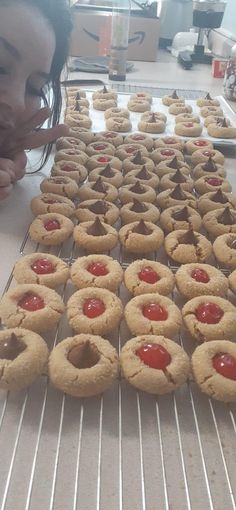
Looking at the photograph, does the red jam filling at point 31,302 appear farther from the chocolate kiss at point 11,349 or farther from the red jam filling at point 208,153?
the red jam filling at point 208,153

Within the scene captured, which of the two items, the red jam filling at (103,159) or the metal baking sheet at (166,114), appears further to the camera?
the metal baking sheet at (166,114)

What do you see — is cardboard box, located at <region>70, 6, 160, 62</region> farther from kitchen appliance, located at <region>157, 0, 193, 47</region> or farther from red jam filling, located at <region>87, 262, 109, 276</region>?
red jam filling, located at <region>87, 262, 109, 276</region>

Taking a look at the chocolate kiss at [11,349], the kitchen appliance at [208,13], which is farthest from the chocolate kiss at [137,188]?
the kitchen appliance at [208,13]

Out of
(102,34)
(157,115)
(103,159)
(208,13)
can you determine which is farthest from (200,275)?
(208,13)

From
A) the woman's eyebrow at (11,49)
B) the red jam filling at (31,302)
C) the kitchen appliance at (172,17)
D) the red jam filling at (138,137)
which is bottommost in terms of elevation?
the red jam filling at (31,302)

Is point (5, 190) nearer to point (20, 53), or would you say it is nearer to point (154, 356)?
point (20, 53)

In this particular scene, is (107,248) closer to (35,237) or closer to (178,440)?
(35,237)
